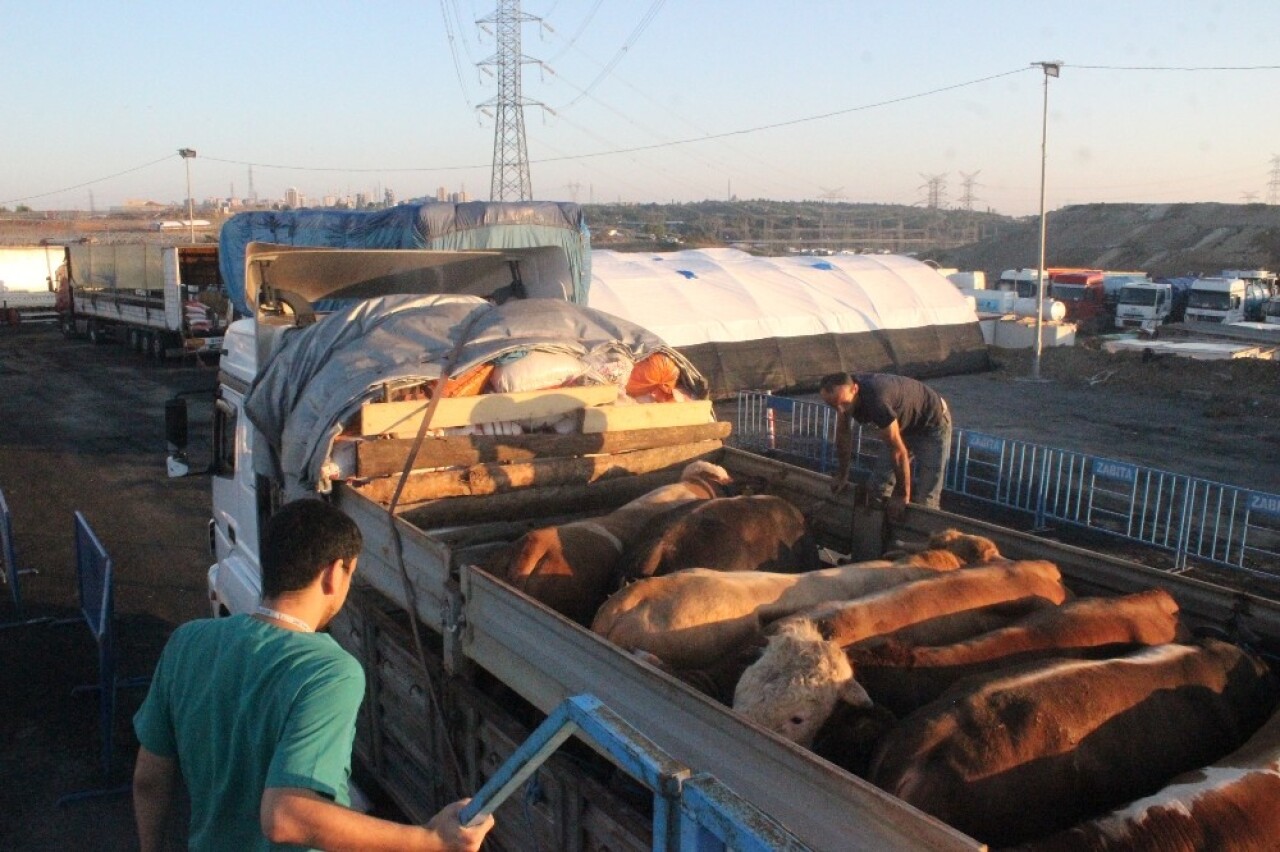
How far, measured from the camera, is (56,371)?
29.1 m

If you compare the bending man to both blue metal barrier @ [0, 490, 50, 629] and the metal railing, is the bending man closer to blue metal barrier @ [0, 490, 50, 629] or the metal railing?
the metal railing

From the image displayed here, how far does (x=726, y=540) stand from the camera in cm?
505

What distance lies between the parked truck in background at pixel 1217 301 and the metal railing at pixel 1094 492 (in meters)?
24.8

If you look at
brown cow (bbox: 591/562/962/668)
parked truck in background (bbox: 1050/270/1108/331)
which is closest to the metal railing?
brown cow (bbox: 591/562/962/668)

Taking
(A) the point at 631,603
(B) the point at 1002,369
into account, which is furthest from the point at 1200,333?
(A) the point at 631,603

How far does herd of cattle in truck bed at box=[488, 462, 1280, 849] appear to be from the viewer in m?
2.91

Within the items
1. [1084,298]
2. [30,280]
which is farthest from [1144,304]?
[30,280]

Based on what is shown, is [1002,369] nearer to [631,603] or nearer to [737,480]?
[737,480]

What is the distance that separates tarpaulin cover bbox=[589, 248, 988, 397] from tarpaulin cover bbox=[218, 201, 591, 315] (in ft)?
15.4

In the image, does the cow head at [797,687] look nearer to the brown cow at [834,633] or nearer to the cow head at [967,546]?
the brown cow at [834,633]

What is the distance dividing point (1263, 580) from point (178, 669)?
11818mm

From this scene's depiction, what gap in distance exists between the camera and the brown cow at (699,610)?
4.06m

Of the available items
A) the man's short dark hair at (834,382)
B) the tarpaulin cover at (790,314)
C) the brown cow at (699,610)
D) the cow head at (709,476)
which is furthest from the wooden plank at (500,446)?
the tarpaulin cover at (790,314)

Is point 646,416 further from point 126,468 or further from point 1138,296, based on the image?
point 1138,296
